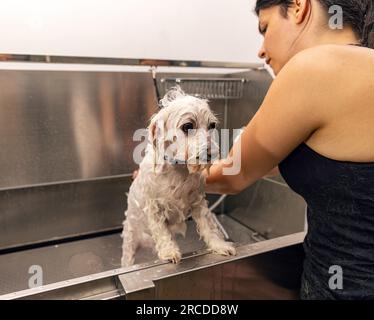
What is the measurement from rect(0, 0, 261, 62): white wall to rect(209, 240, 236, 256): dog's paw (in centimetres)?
119

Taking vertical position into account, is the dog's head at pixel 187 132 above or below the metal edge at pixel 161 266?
above

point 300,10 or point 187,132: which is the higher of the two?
point 300,10

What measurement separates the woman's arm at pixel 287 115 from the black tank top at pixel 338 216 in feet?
0.14

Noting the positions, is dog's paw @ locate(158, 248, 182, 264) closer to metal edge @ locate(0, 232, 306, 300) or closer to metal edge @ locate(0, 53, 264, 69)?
metal edge @ locate(0, 232, 306, 300)

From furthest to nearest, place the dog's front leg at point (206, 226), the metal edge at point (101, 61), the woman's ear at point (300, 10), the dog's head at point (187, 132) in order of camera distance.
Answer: the metal edge at point (101, 61) → the dog's front leg at point (206, 226) → the dog's head at point (187, 132) → the woman's ear at point (300, 10)

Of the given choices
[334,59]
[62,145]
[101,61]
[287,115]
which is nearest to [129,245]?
[62,145]

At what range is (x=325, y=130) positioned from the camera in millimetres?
615

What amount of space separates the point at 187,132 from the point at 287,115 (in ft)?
0.98

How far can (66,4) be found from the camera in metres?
1.50

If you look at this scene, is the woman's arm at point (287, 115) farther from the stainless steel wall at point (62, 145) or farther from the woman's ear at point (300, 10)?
the stainless steel wall at point (62, 145)

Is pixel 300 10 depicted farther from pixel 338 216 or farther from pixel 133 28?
pixel 133 28

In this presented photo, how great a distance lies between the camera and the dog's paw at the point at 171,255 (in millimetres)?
887

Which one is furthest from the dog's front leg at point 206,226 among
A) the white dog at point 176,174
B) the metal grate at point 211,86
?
the metal grate at point 211,86
